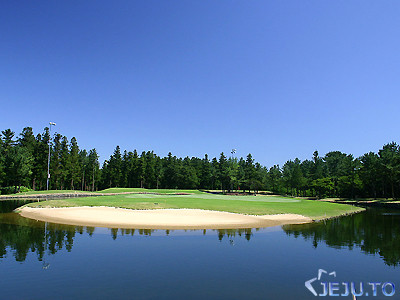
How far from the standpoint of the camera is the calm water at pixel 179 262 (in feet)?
41.6

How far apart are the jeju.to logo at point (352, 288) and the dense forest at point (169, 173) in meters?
90.1

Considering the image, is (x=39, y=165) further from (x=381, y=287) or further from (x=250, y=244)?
(x=381, y=287)

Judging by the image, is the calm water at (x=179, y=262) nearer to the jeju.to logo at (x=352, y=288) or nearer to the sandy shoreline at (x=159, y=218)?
the jeju.to logo at (x=352, y=288)

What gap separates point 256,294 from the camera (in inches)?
487

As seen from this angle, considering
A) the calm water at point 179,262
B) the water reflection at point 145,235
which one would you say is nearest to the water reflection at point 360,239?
the water reflection at point 145,235

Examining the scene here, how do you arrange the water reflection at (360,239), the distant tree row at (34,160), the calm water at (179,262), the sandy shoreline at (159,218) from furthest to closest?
the distant tree row at (34,160)
the sandy shoreline at (159,218)
the water reflection at (360,239)
the calm water at (179,262)

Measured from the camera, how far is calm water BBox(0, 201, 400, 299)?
12.7 meters

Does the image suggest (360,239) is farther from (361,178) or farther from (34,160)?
(34,160)

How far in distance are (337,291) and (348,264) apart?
5.51 meters

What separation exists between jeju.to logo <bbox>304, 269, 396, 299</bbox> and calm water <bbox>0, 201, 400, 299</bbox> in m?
0.31

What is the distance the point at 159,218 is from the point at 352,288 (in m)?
22.4

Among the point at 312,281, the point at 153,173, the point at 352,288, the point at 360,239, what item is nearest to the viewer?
the point at 352,288

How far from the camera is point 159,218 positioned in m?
32.4

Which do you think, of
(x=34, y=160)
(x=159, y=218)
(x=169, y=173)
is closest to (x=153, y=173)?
(x=169, y=173)
